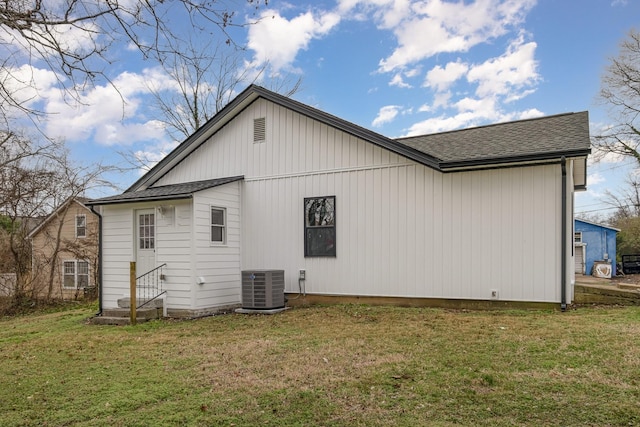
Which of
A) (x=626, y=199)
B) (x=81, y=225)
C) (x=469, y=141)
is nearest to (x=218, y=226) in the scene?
(x=469, y=141)

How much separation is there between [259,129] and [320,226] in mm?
2950

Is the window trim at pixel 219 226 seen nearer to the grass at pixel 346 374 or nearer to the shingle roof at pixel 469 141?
the shingle roof at pixel 469 141

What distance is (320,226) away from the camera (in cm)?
1048

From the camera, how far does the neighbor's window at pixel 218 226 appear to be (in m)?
10.5

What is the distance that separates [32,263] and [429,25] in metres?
16.4

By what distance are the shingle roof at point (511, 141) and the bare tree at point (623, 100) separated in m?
15.9

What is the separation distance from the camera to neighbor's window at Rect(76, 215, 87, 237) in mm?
21031

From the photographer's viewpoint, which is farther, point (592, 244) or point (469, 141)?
point (592, 244)

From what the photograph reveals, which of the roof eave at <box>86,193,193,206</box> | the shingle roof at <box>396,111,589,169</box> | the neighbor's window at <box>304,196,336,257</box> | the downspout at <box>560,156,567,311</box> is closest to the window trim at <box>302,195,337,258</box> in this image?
the neighbor's window at <box>304,196,336,257</box>

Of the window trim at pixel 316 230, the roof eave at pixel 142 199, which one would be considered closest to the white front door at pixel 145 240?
the roof eave at pixel 142 199

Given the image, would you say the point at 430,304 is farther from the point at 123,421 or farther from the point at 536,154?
the point at 123,421

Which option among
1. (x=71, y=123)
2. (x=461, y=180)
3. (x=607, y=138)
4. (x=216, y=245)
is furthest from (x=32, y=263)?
(x=607, y=138)

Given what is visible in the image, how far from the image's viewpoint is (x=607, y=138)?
23.3 metres

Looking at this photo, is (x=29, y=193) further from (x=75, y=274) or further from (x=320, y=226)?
(x=320, y=226)
